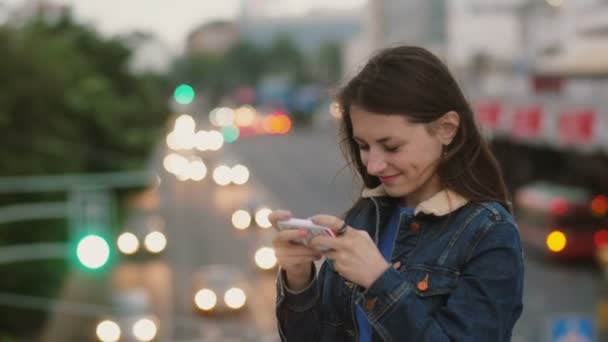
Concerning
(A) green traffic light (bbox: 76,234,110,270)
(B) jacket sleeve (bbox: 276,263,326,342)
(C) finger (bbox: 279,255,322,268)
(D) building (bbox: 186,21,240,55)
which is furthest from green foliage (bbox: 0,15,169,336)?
(D) building (bbox: 186,21,240,55)

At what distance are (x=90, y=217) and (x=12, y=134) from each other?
17.2ft

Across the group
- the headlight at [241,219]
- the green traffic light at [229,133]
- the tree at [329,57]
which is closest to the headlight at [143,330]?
the headlight at [241,219]

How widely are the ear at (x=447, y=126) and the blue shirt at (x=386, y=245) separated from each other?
0.19 meters

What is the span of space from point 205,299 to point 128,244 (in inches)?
268

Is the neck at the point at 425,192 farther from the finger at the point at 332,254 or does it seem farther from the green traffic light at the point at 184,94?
the green traffic light at the point at 184,94

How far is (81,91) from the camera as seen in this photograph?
108 feet

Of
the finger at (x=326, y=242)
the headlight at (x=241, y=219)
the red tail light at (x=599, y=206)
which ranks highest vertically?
the finger at (x=326, y=242)

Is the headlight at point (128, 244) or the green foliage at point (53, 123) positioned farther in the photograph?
the headlight at point (128, 244)

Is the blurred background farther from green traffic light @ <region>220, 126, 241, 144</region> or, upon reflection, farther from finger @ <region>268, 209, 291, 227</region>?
green traffic light @ <region>220, 126, 241, 144</region>

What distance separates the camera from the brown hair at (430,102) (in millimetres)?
2770

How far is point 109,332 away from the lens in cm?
1823

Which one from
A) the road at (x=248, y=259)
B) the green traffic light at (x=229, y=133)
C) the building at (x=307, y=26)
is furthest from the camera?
the building at (x=307, y=26)

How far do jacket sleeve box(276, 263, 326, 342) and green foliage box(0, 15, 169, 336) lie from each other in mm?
19812

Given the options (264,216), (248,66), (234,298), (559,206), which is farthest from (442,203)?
(248,66)
